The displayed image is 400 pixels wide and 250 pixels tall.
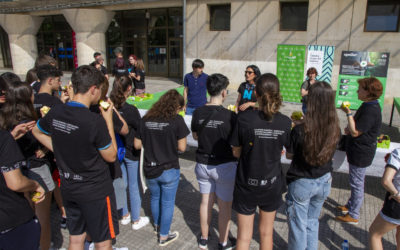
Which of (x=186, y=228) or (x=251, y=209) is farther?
(x=186, y=228)

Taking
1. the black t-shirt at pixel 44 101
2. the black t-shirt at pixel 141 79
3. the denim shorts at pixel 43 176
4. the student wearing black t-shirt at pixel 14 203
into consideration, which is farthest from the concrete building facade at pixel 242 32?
the student wearing black t-shirt at pixel 14 203

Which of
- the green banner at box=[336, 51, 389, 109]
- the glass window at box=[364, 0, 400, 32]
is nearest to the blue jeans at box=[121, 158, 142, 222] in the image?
the green banner at box=[336, 51, 389, 109]

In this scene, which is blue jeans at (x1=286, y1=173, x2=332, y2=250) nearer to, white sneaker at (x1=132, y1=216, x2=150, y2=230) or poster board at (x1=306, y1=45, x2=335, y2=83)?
white sneaker at (x1=132, y1=216, x2=150, y2=230)

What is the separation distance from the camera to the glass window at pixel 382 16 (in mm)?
11031

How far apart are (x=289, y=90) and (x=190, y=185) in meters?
8.20

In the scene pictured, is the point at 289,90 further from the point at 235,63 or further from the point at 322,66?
the point at 235,63

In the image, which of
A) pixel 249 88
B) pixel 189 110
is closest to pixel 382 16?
pixel 249 88

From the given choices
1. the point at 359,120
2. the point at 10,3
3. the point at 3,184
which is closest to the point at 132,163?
the point at 3,184

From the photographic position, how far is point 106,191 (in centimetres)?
255

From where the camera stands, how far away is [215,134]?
9.95 feet

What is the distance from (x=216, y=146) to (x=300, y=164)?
82 cm

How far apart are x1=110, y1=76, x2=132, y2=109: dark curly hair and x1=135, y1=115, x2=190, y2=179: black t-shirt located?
1.24 feet

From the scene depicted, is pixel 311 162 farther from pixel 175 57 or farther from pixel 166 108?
pixel 175 57

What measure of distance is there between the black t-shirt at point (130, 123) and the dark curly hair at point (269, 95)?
148 cm
